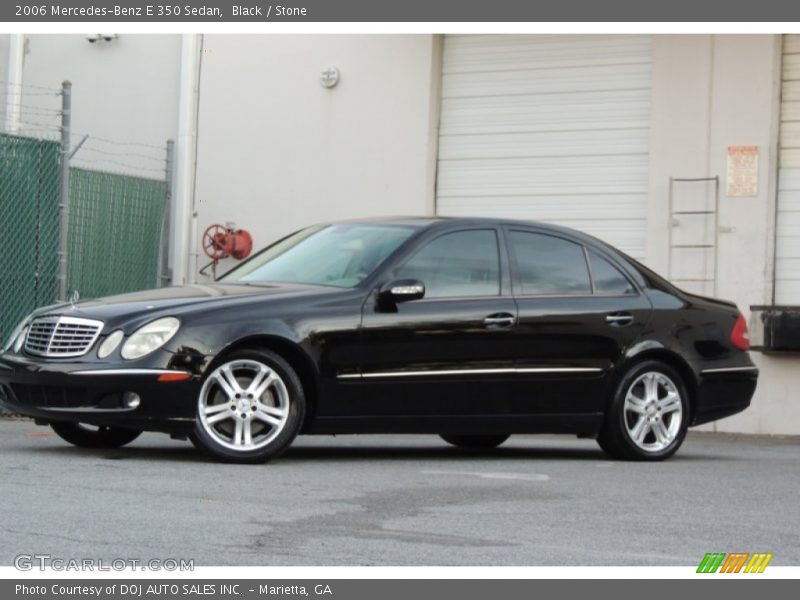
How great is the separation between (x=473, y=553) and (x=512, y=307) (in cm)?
420

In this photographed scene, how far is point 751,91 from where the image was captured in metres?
17.4

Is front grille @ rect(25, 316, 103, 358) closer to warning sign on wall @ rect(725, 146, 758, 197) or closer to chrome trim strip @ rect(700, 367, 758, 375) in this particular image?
chrome trim strip @ rect(700, 367, 758, 375)

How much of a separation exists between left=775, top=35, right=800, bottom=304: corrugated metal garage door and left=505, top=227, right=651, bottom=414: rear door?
632 centimetres

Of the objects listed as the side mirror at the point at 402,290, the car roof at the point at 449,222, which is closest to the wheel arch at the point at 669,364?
the car roof at the point at 449,222

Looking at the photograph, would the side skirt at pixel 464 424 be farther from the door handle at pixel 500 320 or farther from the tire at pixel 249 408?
the door handle at pixel 500 320

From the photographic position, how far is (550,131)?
18531 mm

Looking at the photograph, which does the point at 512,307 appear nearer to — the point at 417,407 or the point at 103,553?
the point at 417,407

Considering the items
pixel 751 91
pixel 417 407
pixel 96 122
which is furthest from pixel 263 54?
pixel 417 407

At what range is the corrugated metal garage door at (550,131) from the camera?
59.4ft

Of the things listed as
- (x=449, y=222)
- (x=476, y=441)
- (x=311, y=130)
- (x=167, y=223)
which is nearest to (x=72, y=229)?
(x=167, y=223)

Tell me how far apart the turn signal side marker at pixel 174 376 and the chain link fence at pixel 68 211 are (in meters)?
6.22
